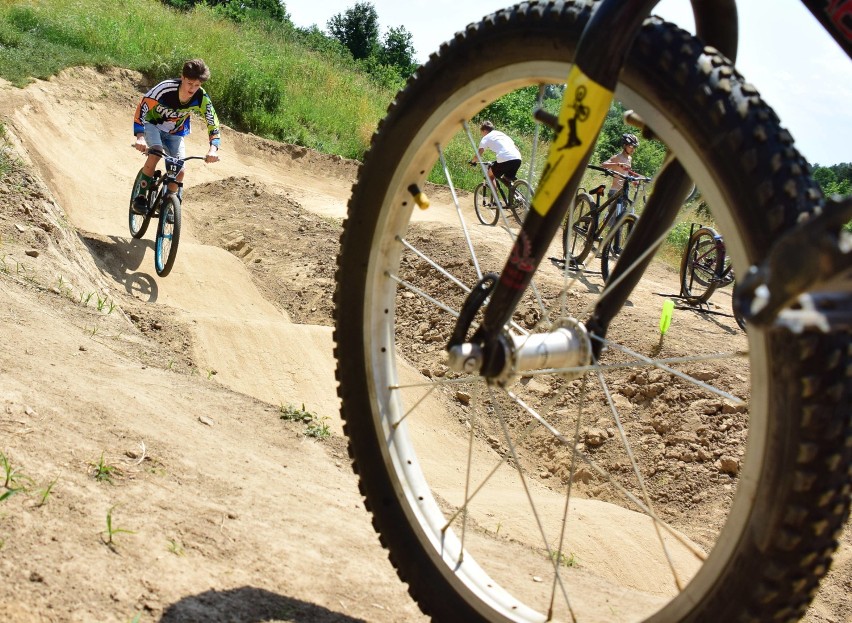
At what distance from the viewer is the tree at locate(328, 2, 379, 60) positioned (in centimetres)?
5681

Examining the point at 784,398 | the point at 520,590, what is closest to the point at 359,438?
the point at 520,590

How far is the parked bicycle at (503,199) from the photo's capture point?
1462cm

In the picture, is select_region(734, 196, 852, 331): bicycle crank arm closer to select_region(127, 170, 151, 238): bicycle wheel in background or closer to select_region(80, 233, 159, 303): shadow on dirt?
select_region(80, 233, 159, 303): shadow on dirt

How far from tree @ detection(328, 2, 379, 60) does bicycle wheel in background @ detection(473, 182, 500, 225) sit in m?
42.8

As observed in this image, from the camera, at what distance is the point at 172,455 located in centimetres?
312

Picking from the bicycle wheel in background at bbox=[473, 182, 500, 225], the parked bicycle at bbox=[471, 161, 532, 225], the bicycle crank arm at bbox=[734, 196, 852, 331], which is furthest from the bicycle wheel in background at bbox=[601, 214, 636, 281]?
the bicycle crank arm at bbox=[734, 196, 852, 331]

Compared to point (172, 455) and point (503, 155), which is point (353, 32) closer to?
point (503, 155)

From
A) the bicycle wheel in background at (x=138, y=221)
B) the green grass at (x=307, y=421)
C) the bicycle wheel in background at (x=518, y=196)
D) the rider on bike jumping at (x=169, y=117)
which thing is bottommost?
the bicycle wheel in background at (x=138, y=221)

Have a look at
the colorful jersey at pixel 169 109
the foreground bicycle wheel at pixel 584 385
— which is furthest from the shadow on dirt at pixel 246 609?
the colorful jersey at pixel 169 109

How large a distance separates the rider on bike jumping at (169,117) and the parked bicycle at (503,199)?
Result: 4.74m

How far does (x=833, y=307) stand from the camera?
1171 mm

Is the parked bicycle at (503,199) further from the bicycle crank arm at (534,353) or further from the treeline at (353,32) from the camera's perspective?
the treeline at (353,32)

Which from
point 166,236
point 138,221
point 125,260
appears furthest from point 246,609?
point 138,221

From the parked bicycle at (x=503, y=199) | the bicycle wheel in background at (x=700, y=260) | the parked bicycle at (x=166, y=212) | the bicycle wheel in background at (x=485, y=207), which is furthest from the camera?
the bicycle wheel in background at (x=485, y=207)
